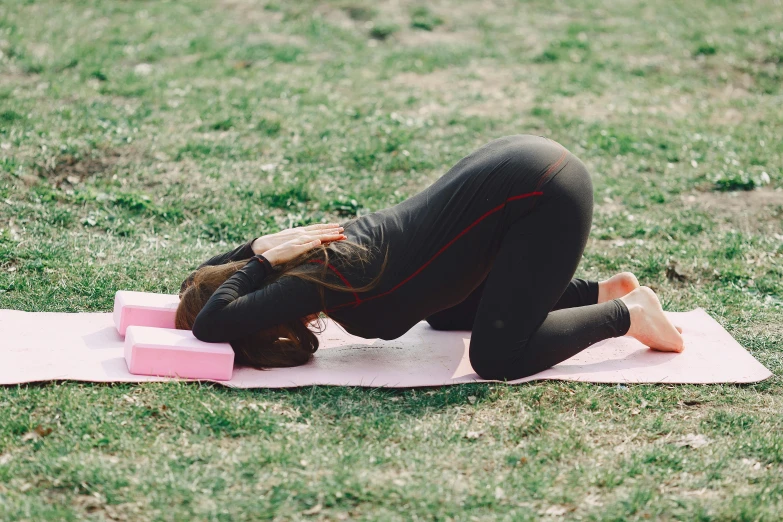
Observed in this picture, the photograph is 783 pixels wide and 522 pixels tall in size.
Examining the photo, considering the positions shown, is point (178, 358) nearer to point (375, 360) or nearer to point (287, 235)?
point (287, 235)

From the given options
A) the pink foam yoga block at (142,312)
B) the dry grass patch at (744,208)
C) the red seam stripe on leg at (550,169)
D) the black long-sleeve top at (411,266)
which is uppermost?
the red seam stripe on leg at (550,169)

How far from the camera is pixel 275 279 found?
4473 mm

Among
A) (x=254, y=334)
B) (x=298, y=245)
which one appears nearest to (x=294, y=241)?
(x=298, y=245)

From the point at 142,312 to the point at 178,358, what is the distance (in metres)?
0.59

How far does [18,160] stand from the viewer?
7051 millimetres

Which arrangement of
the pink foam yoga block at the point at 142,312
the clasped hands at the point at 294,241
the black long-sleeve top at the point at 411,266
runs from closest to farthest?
the black long-sleeve top at the point at 411,266 → the clasped hands at the point at 294,241 → the pink foam yoga block at the point at 142,312

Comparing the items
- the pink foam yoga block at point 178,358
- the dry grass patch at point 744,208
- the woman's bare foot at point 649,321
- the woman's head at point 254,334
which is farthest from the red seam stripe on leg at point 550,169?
the dry grass patch at point 744,208

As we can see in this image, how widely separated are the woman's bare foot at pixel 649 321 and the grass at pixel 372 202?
0.40 meters

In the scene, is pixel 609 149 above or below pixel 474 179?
below

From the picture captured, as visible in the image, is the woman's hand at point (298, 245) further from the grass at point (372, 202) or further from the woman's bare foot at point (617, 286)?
the woman's bare foot at point (617, 286)

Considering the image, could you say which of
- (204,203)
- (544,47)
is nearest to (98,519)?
(204,203)

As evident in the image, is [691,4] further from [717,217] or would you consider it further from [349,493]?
[349,493]

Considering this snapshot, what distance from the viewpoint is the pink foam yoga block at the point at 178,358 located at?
14.4 feet

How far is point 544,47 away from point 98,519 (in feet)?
28.6
